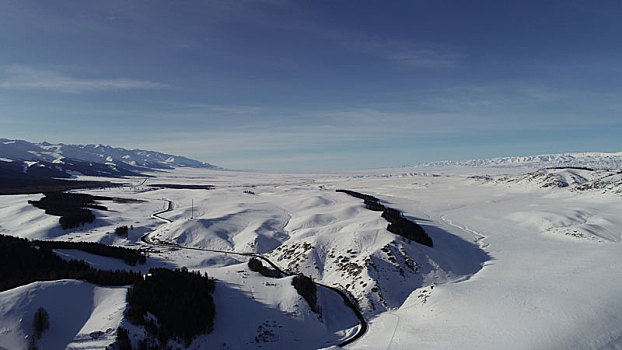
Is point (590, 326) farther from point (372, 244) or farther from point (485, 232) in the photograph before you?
point (485, 232)

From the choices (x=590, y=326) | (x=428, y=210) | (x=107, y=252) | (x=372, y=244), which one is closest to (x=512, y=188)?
(x=428, y=210)

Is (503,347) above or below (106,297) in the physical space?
below

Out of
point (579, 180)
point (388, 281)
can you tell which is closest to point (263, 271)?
point (388, 281)

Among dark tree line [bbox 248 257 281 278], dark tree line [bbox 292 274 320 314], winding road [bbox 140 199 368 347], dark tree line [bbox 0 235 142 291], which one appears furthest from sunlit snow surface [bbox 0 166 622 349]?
dark tree line [bbox 0 235 142 291]

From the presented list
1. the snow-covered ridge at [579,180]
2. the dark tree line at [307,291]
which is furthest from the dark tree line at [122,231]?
the snow-covered ridge at [579,180]

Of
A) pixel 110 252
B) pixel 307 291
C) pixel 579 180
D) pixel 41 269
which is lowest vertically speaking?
pixel 307 291

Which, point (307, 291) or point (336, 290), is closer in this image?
point (307, 291)

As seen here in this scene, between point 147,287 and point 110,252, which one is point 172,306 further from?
point 110,252
